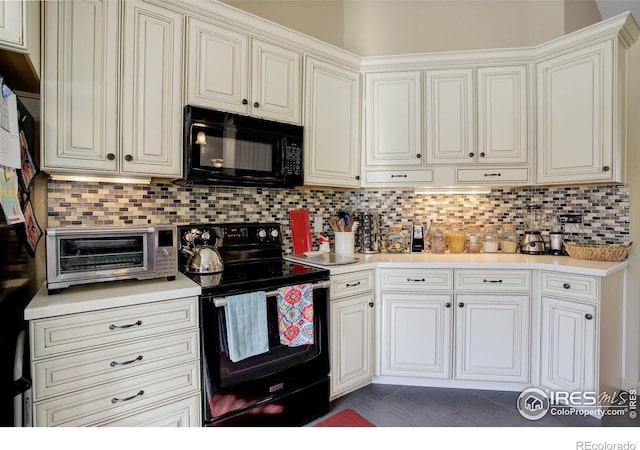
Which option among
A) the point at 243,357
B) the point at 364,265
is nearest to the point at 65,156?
the point at 243,357

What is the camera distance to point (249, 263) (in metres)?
2.23

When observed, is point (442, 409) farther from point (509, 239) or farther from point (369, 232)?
point (509, 239)

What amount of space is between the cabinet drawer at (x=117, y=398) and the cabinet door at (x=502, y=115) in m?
2.32

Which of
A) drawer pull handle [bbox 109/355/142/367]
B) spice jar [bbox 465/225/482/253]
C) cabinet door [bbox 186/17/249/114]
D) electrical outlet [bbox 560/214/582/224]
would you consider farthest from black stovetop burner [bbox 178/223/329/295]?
electrical outlet [bbox 560/214/582/224]

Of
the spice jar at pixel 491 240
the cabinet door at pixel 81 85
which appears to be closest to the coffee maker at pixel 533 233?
the spice jar at pixel 491 240

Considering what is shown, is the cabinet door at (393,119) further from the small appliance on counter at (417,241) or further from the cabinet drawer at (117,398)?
the cabinet drawer at (117,398)

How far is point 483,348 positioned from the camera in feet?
7.32

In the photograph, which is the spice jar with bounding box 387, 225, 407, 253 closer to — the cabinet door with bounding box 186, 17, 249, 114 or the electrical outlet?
the electrical outlet

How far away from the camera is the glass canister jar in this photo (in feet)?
8.70

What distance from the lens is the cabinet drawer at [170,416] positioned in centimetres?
142

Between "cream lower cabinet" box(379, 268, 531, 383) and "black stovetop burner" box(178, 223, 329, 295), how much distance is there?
0.66m

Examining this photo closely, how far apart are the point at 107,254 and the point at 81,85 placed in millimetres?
800

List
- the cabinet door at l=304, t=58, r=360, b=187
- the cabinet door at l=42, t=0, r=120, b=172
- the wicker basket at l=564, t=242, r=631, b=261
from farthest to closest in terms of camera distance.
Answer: the cabinet door at l=304, t=58, r=360, b=187, the wicker basket at l=564, t=242, r=631, b=261, the cabinet door at l=42, t=0, r=120, b=172

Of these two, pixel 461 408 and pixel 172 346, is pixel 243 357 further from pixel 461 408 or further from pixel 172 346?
pixel 461 408
